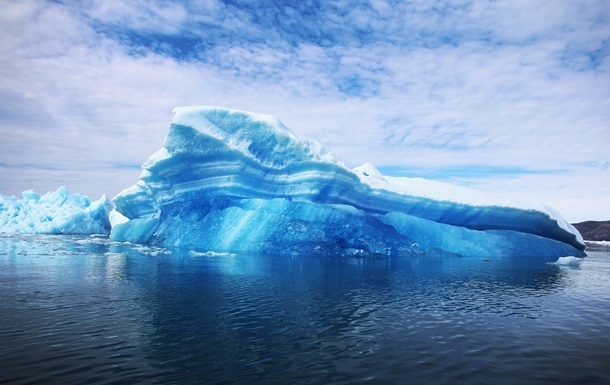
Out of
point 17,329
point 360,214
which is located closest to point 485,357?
point 17,329

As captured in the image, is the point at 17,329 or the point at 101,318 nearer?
the point at 17,329

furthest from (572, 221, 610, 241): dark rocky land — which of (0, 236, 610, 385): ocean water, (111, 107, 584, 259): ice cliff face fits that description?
(0, 236, 610, 385): ocean water

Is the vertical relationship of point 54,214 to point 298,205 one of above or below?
above

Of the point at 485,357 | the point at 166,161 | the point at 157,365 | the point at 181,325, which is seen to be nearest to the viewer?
the point at 157,365

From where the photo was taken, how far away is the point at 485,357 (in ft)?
23.3

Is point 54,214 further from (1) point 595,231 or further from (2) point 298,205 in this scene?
(1) point 595,231

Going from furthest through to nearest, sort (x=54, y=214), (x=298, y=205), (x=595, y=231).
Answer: (x=595, y=231)
(x=54, y=214)
(x=298, y=205)

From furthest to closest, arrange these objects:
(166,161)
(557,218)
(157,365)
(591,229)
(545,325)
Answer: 1. (591,229)
2. (557,218)
3. (166,161)
4. (545,325)
5. (157,365)

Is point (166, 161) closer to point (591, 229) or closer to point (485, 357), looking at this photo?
point (485, 357)

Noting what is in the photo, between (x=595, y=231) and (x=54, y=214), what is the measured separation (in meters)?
113

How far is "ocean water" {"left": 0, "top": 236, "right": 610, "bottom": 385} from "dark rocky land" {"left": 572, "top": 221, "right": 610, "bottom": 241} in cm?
9079

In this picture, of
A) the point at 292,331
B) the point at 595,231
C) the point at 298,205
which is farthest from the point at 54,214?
the point at 595,231

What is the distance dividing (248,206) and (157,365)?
975 inches

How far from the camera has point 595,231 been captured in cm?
9275
